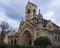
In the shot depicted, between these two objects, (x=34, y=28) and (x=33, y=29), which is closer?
(x=34, y=28)

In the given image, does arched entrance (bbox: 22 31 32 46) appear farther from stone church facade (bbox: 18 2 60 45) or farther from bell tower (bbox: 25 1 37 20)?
bell tower (bbox: 25 1 37 20)

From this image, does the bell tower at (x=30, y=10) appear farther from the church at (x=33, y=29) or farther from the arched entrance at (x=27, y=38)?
the arched entrance at (x=27, y=38)

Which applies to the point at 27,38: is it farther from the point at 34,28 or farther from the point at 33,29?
the point at 34,28

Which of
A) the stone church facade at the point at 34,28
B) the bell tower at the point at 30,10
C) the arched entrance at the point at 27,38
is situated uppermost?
the bell tower at the point at 30,10

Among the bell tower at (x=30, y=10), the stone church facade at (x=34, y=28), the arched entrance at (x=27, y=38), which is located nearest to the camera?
the stone church facade at (x=34, y=28)

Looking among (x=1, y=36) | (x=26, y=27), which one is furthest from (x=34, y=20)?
(x=1, y=36)

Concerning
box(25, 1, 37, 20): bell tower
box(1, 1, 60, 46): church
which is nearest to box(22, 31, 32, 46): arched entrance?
box(1, 1, 60, 46): church

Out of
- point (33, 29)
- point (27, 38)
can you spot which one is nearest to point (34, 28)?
point (33, 29)

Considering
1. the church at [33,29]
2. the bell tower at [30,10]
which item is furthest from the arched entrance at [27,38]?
the bell tower at [30,10]

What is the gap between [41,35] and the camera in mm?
55031

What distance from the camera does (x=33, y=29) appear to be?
2229 inches

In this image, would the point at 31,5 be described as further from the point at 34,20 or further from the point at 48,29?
the point at 48,29

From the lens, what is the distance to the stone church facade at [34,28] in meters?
55.7

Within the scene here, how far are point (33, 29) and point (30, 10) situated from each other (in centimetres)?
842
